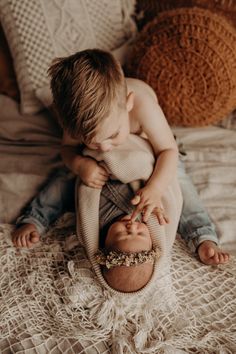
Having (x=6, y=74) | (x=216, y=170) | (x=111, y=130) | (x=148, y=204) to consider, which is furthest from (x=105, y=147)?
(x=6, y=74)

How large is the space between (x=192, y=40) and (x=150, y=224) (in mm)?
537

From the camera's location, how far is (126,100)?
1.03 metres

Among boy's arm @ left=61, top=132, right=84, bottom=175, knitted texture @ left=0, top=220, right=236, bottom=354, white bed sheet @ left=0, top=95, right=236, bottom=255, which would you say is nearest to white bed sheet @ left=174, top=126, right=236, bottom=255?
white bed sheet @ left=0, top=95, right=236, bottom=255

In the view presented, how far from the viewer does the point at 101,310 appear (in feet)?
3.30

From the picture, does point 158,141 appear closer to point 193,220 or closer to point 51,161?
point 193,220

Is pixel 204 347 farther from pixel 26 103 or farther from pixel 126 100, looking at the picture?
pixel 26 103

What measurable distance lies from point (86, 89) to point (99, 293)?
47 centimetres

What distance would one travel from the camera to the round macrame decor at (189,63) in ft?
4.05

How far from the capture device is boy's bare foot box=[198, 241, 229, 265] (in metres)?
1.08

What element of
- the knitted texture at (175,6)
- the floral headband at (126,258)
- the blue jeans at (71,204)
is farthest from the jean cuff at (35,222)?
the knitted texture at (175,6)

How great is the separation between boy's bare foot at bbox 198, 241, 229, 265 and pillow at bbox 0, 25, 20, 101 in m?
0.77

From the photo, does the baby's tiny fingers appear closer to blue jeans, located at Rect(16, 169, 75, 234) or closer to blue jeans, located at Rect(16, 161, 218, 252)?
blue jeans, located at Rect(16, 161, 218, 252)

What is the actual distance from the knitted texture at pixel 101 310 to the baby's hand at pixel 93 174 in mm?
153

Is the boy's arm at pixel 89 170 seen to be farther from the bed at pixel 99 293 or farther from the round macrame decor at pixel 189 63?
the round macrame decor at pixel 189 63
